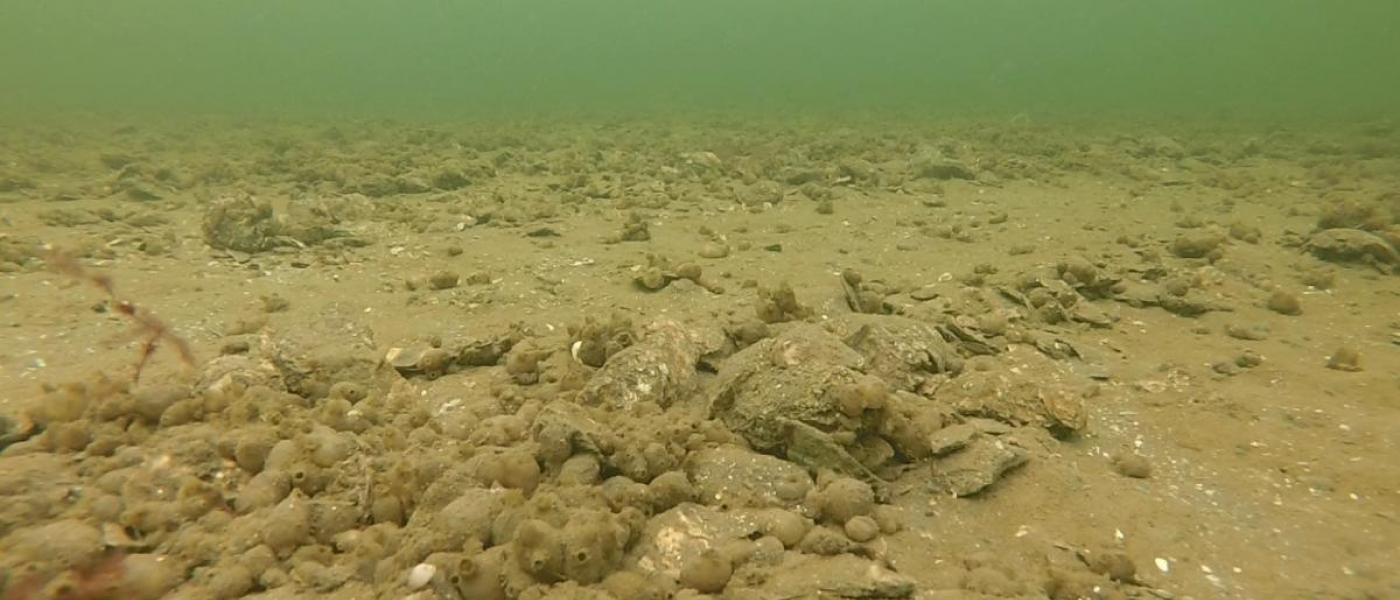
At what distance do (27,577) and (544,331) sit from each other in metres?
3.42

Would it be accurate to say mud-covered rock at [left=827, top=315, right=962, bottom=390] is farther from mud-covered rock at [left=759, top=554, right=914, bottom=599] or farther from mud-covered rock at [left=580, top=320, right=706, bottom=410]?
mud-covered rock at [left=759, top=554, right=914, bottom=599]

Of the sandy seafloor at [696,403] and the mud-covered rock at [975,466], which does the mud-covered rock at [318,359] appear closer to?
the sandy seafloor at [696,403]

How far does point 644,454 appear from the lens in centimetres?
334

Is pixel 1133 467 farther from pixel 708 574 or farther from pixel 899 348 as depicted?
pixel 708 574

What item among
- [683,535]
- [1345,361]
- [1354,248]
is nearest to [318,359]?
[683,535]

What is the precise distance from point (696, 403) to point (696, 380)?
7.9 inches

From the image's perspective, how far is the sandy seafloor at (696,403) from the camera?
2834mm

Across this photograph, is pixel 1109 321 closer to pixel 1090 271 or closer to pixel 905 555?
pixel 1090 271

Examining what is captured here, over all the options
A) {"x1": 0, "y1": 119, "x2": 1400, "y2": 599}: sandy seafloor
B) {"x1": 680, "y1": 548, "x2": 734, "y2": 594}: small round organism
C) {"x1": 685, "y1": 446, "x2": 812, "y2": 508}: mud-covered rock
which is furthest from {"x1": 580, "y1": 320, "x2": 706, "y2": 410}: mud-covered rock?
{"x1": 680, "y1": 548, "x2": 734, "y2": 594}: small round organism

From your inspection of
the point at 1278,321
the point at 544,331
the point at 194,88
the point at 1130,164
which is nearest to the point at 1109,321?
the point at 1278,321

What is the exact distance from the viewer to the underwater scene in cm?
286

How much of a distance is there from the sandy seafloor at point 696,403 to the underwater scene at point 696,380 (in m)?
0.02

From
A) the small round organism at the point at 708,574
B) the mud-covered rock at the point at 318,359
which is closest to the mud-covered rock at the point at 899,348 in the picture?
the small round organism at the point at 708,574

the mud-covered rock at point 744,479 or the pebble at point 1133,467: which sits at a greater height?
the mud-covered rock at point 744,479
